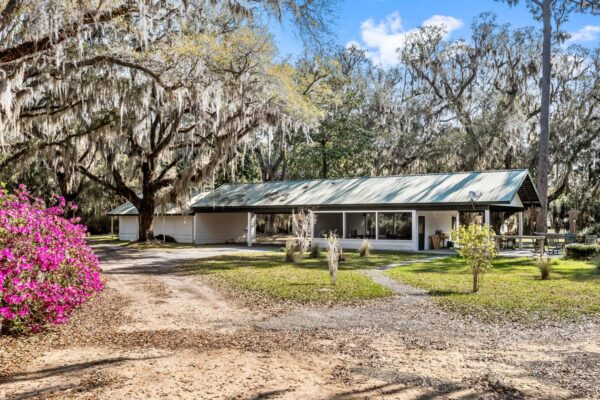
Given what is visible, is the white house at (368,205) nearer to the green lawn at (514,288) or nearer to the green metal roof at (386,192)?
the green metal roof at (386,192)

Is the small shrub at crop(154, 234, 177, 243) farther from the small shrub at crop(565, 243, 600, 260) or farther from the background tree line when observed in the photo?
the small shrub at crop(565, 243, 600, 260)

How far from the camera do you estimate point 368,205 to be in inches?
952

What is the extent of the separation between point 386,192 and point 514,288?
46.1 ft

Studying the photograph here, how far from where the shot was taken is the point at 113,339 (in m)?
6.66

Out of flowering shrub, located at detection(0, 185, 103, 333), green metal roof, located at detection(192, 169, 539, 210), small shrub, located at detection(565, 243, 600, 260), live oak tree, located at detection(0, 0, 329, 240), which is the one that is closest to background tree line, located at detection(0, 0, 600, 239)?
live oak tree, located at detection(0, 0, 329, 240)

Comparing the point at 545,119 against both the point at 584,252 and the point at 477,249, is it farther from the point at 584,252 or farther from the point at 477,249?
the point at 477,249

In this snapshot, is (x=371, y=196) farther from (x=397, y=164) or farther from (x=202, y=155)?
(x=397, y=164)

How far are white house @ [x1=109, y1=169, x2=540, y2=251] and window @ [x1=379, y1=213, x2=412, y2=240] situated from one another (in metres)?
0.05

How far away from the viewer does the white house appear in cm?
2273

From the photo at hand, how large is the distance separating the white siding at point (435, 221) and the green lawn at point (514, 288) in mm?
7435

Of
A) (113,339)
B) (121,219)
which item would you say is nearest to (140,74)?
(113,339)

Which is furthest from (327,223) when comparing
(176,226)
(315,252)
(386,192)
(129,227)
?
(129,227)

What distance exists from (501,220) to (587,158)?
8.22 meters

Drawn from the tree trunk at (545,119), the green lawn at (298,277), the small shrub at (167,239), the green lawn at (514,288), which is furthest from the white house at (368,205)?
the green lawn at (514,288)
